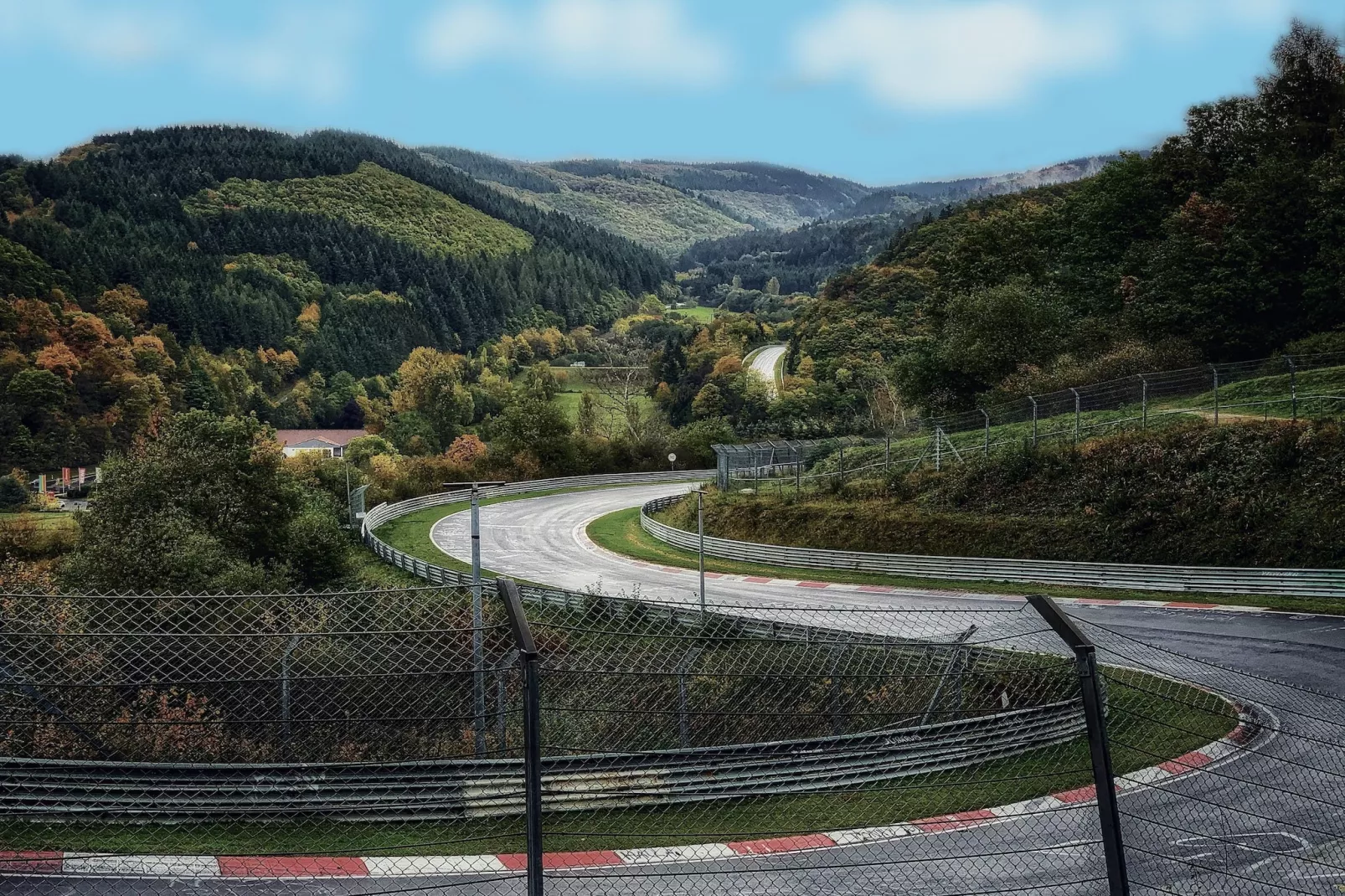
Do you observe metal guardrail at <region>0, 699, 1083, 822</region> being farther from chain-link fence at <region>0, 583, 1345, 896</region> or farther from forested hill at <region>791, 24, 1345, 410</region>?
forested hill at <region>791, 24, 1345, 410</region>

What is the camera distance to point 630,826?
7191 millimetres

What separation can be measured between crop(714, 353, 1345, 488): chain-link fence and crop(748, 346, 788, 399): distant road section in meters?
53.4

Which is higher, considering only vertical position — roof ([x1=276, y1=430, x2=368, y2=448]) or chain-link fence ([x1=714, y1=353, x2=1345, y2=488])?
chain-link fence ([x1=714, y1=353, x2=1345, y2=488])

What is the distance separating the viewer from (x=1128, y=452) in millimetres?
35094

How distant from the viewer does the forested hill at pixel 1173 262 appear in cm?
4550

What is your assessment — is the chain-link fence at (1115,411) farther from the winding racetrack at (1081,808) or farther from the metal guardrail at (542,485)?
the metal guardrail at (542,485)

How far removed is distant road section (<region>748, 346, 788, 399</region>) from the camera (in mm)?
107019

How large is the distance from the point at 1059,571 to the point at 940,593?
3.55 metres

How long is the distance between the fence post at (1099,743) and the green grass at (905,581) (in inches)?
578

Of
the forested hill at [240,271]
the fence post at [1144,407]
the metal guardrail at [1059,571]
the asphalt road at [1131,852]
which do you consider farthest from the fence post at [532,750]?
the forested hill at [240,271]

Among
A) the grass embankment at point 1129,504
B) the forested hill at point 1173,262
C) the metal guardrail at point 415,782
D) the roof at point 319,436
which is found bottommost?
the roof at point 319,436

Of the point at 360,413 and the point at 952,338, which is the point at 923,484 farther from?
the point at 360,413

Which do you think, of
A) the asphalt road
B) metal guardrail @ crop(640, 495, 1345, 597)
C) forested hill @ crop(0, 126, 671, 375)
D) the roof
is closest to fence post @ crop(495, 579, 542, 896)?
the asphalt road

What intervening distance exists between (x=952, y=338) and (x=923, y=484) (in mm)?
16001
